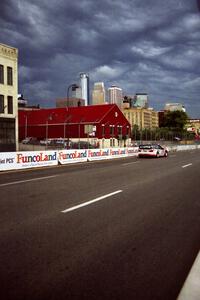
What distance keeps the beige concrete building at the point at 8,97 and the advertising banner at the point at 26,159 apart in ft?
56.3

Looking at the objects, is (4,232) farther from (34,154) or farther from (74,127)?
(74,127)

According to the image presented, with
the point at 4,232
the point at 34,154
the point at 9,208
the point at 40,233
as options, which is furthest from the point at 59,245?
the point at 34,154

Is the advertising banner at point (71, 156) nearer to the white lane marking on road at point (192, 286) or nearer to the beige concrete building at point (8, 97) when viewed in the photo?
the beige concrete building at point (8, 97)

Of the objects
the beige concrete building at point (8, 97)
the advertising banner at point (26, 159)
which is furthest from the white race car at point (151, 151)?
the beige concrete building at point (8, 97)

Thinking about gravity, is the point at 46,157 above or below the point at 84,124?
below

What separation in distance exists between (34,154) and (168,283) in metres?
19.2

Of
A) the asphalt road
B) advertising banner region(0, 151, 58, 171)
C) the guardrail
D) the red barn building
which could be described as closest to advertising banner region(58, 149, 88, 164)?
the guardrail

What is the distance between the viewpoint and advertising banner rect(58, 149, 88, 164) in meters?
25.7

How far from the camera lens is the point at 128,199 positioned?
9305 millimetres

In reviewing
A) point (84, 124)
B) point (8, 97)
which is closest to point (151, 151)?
point (8, 97)

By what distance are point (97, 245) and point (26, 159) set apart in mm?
17099

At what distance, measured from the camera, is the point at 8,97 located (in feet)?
139

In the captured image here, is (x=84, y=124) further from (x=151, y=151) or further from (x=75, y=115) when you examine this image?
(x=151, y=151)

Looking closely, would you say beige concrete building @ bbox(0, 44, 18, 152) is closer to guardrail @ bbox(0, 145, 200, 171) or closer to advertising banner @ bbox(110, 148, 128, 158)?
advertising banner @ bbox(110, 148, 128, 158)
